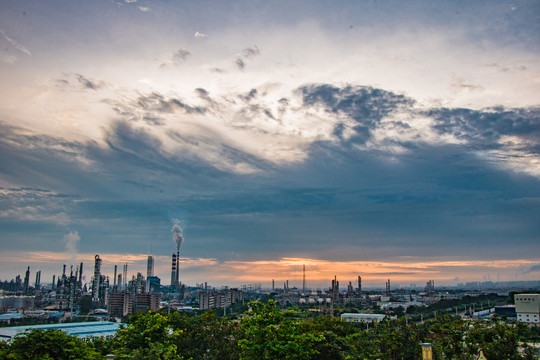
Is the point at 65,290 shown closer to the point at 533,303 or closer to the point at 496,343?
the point at 533,303

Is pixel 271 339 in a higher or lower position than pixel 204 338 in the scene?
higher

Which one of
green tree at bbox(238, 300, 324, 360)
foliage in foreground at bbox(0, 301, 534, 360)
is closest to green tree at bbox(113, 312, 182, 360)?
foliage in foreground at bbox(0, 301, 534, 360)

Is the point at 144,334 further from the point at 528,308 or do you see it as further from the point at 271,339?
the point at 528,308

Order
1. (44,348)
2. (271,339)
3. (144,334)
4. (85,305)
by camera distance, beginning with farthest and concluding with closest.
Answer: (85,305)
(144,334)
(271,339)
(44,348)

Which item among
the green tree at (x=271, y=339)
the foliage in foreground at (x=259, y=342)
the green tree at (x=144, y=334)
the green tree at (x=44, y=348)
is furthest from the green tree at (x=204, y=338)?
→ the green tree at (x=44, y=348)

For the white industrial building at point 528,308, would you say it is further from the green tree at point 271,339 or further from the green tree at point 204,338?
the green tree at point 271,339

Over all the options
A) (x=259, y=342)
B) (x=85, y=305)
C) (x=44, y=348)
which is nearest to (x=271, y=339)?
(x=259, y=342)

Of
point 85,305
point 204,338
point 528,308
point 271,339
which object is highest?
point 271,339

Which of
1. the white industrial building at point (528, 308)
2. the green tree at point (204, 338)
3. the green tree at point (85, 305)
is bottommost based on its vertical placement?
the green tree at point (85, 305)
